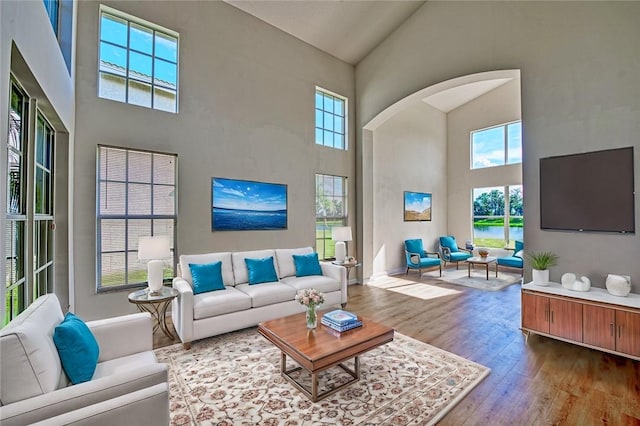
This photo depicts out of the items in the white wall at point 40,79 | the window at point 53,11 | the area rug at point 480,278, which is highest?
the window at point 53,11

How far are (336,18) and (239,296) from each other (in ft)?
16.3

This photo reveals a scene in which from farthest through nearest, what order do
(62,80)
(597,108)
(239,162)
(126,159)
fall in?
(239,162) → (126,159) → (597,108) → (62,80)

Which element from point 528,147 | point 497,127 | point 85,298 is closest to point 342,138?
point 528,147

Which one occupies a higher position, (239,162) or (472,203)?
(239,162)

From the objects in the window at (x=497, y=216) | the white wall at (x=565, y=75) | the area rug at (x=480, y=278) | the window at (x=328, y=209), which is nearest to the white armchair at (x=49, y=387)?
the white wall at (x=565, y=75)

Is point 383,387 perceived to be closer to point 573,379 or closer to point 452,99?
point 573,379

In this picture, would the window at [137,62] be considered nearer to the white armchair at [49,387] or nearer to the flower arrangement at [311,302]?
the white armchair at [49,387]

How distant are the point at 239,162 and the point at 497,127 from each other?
23.2 feet

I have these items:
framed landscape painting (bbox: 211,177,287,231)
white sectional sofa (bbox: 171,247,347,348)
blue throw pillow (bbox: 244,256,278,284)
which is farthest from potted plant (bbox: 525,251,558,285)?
framed landscape painting (bbox: 211,177,287,231)

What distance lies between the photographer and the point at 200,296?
339 cm

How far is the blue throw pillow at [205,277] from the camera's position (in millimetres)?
3529

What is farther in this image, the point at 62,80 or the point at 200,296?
the point at 200,296

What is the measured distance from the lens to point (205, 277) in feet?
11.7

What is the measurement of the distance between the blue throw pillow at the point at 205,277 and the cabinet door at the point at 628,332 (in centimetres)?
421
